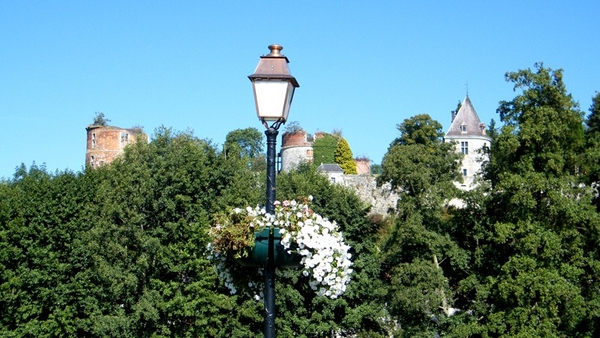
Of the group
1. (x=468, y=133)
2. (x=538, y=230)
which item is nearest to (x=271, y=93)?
(x=538, y=230)

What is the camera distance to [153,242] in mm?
29547

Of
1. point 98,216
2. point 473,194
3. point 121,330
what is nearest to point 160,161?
point 98,216

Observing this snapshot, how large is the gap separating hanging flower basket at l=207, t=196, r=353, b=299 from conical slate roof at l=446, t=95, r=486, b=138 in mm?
70207

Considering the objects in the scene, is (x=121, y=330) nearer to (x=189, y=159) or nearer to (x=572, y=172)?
(x=189, y=159)

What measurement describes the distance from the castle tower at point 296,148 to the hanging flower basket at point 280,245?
67.7 m

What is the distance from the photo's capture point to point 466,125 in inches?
3073

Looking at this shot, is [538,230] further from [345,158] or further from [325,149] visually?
[325,149]

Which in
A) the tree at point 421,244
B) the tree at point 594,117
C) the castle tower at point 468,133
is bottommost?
the tree at point 421,244

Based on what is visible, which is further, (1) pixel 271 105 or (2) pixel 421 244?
(2) pixel 421 244

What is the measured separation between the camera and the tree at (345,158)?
73.7 m

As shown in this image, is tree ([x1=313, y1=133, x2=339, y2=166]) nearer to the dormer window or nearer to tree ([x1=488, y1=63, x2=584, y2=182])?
the dormer window

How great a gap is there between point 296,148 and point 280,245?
2789 inches

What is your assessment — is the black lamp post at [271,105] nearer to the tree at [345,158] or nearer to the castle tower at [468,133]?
the tree at [345,158]

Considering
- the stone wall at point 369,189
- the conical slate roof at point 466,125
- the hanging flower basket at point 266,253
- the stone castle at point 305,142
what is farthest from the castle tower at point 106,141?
the hanging flower basket at point 266,253
